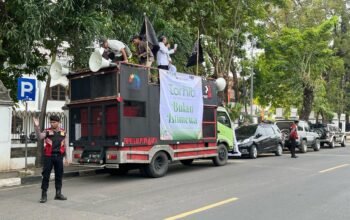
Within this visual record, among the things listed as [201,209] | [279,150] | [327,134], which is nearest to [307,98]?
[327,134]

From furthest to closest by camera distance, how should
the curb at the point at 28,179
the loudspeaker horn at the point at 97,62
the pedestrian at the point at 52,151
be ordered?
the loudspeaker horn at the point at 97,62 → the curb at the point at 28,179 → the pedestrian at the point at 52,151

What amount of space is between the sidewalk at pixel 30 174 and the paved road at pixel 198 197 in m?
0.51

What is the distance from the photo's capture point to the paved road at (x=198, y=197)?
7867 mm

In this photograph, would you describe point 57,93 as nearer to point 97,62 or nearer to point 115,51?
point 115,51

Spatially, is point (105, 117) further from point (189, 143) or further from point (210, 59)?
point (210, 59)

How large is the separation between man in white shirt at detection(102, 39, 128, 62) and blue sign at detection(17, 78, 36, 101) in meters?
2.41

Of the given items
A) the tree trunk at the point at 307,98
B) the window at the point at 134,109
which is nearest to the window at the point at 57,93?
the tree trunk at the point at 307,98

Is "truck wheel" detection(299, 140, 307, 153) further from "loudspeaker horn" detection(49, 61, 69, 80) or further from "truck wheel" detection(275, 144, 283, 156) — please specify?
"loudspeaker horn" detection(49, 61, 69, 80)

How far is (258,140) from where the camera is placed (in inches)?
822

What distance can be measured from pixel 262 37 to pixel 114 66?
57.8ft

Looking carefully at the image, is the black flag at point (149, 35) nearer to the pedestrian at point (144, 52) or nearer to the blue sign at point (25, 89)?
the pedestrian at point (144, 52)

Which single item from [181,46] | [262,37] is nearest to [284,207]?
[181,46]

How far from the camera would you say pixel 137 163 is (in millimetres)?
12586

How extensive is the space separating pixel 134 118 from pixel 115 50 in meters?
2.03
